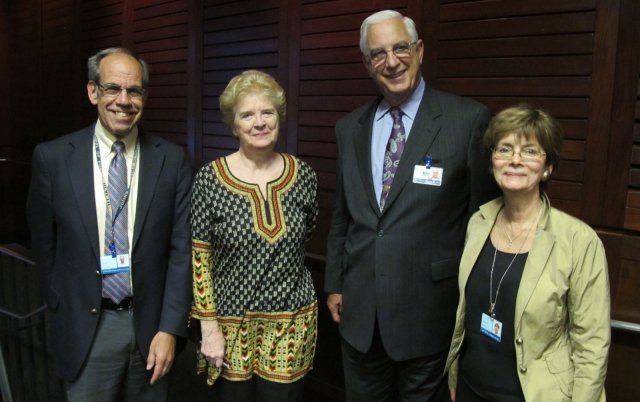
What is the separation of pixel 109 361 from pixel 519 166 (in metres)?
1.37

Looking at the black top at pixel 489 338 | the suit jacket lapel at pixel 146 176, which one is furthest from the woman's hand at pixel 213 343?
the black top at pixel 489 338

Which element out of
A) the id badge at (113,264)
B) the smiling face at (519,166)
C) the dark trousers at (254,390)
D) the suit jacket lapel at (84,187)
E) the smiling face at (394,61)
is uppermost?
the smiling face at (394,61)

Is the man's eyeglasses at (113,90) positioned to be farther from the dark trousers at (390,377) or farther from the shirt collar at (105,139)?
the dark trousers at (390,377)

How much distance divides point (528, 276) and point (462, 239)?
0.34 metres

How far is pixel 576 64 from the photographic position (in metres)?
1.90

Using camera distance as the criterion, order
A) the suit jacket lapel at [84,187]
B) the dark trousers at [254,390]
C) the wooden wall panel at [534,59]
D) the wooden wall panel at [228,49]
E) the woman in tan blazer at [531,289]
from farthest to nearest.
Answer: the wooden wall panel at [228,49] → the wooden wall panel at [534,59] → the dark trousers at [254,390] → the suit jacket lapel at [84,187] → the woman in tan blazer at [531,289]

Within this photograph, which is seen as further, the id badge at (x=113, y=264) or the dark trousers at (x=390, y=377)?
the dark trousers at (x=390, y=377)

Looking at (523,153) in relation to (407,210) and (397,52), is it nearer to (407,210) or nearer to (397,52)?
(407,210)

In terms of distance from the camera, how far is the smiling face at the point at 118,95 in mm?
1530

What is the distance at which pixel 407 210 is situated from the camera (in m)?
1.54

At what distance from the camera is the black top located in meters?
1.31

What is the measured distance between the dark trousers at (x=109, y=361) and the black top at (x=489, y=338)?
3.42 ft

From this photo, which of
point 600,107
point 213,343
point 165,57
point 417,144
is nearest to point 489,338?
point 417,144

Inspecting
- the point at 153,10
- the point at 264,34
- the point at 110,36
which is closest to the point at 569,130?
the point at 264,34
